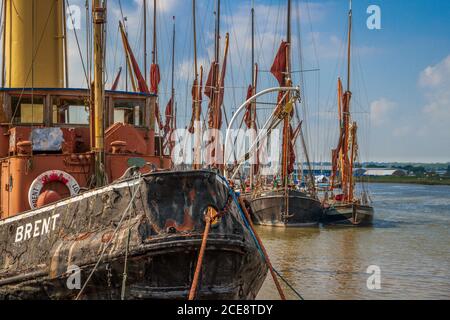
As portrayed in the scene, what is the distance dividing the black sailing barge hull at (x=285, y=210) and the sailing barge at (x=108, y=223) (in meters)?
21.0

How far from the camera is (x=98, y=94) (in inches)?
388

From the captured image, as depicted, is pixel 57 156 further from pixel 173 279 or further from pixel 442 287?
pixel 442 287

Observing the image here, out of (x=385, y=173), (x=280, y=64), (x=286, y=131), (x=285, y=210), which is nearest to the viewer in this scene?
(x=285, y=210)

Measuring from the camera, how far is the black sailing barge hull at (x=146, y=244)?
26.3ft

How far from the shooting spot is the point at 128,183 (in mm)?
8352

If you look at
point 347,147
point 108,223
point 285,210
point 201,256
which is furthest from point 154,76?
point 201,256

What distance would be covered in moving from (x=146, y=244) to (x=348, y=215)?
90.9ft

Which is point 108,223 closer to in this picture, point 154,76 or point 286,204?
point 286,204

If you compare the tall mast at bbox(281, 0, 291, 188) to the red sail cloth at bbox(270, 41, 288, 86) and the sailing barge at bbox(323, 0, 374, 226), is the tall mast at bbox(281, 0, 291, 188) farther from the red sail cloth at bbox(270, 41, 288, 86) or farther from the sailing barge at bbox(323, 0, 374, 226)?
the sailing barge at bbox(323, 0, 374, 226)

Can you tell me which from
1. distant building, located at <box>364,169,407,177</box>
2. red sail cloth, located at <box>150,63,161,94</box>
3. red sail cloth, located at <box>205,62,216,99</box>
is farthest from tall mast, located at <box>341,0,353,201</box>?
distant building, located at <box>364,169,407,177</box>

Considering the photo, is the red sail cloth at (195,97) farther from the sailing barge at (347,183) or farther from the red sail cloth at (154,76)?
the sailing barge at (347,183)

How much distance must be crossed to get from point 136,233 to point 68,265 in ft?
4.15

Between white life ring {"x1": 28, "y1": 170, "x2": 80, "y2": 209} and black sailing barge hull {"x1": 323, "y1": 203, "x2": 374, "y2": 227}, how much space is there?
26.0 meters

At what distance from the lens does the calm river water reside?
15836 millimetres
